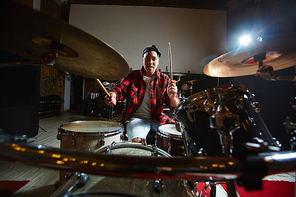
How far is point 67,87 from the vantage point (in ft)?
19.4

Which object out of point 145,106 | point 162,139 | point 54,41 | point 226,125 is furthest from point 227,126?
point 145,106

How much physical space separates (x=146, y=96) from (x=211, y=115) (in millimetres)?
1270

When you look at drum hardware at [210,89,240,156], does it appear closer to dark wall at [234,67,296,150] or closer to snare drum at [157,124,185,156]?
snare drum at [157,124,185,156]

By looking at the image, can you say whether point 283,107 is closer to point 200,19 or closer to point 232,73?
point 232,73

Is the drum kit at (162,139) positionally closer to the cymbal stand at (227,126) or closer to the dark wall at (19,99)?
the cymbal stand at (227,126)

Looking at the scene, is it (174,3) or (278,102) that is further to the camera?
(174,3)

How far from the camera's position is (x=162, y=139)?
3.63ft

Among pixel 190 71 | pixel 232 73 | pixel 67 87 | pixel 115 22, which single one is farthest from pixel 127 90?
pixel 67 87

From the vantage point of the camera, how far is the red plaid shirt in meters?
1.68

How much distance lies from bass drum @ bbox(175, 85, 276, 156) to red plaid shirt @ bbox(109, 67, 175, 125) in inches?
40.2

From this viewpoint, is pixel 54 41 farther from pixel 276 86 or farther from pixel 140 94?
pixel 276 86

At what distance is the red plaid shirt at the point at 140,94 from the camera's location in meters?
1.68

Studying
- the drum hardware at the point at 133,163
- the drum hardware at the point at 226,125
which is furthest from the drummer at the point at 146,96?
the drum hardware at the point at 133,163

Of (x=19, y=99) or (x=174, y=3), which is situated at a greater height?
(x=174, y=3)
